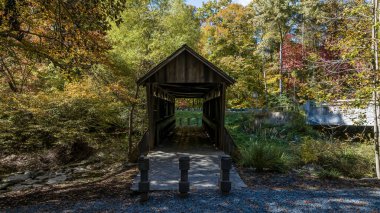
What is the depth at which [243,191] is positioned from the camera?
543 centimetres

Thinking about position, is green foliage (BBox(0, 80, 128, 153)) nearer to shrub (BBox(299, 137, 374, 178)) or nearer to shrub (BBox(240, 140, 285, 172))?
shrub (BBox(240, 140, 285, 172))

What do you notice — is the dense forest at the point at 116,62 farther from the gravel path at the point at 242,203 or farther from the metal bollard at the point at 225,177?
the metal bollard at the point at 225,177

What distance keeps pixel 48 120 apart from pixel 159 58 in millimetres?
6179

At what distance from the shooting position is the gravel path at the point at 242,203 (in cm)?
450

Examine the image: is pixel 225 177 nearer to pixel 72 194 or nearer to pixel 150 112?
pixel 72 194

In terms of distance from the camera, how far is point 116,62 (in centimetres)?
1105

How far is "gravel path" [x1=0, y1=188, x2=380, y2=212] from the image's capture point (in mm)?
4496

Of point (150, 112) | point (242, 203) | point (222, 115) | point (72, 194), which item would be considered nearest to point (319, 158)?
point (222, 115)

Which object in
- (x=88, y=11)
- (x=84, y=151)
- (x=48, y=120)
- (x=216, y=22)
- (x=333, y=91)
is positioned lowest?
(x=84, y=151)

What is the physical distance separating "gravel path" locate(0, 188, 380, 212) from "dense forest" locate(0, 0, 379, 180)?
238 centimetres

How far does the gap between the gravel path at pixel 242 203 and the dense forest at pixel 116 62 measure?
2379 millimetres

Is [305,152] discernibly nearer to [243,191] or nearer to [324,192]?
[324,192]

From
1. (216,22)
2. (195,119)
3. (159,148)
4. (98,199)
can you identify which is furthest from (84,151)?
(216,22)

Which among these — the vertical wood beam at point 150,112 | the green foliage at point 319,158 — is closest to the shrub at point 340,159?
the green foliage at point 319,158
